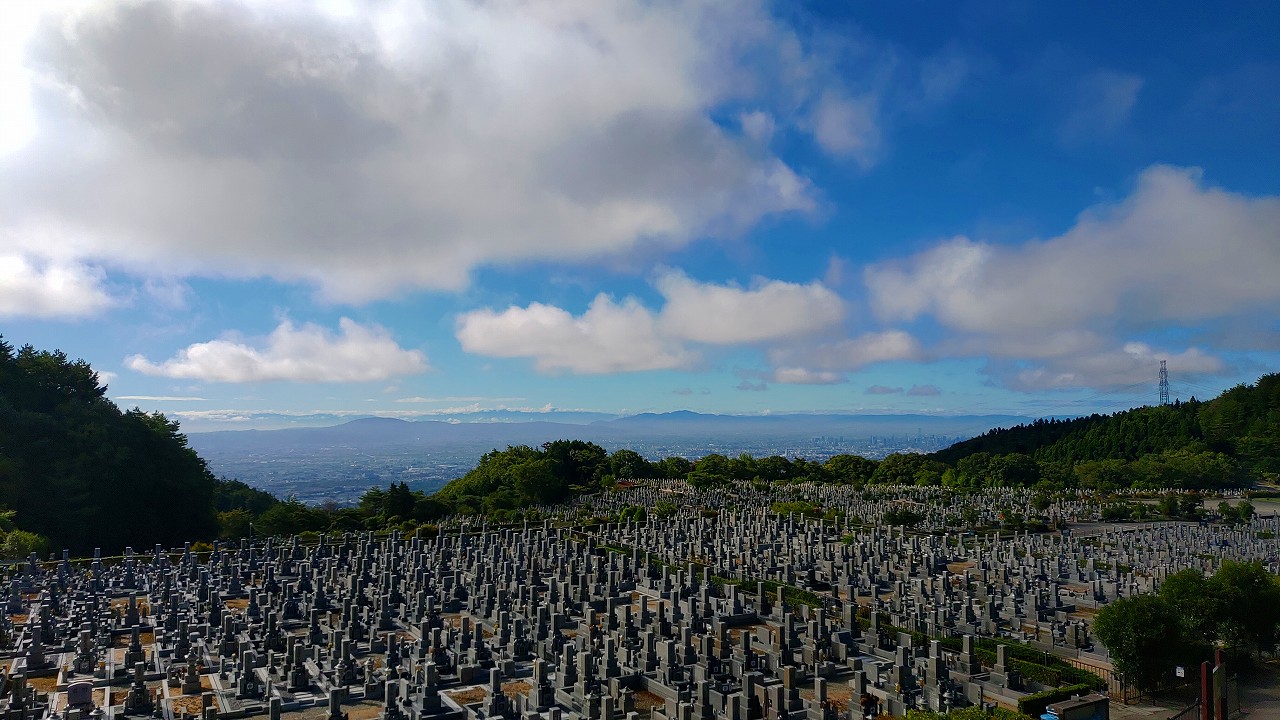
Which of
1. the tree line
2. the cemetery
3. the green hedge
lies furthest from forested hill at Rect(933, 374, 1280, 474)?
the green hedge

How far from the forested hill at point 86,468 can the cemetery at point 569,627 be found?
7.06 metres

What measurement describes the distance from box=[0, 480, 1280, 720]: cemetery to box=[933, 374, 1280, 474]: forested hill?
137 ft

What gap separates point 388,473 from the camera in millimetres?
194875

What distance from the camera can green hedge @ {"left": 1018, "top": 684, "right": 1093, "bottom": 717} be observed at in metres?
13.3

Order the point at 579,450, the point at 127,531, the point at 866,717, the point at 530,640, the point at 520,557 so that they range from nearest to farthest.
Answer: the point at 866,717 → the point at 530,640 → the point at 520,557 → the point at 127,531 → the point at 579,450

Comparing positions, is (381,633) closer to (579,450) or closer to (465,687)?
(465,687)

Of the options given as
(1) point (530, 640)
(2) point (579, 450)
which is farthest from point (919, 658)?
(2) point (579, 450)

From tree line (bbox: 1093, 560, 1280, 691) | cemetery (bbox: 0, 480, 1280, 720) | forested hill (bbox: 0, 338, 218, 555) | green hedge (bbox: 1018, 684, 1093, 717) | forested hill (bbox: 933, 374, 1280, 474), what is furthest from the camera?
forested hill (bbox: 933, 374, 1280, 474)

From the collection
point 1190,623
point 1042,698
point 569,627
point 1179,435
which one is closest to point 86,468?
point 569,627

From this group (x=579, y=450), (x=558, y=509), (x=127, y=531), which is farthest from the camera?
(x=579, y=450)

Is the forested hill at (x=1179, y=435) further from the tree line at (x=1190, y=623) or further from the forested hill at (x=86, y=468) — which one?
the forested hill at (x=86, y=468)

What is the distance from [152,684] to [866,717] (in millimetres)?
14332

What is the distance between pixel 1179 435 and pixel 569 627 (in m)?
78.2

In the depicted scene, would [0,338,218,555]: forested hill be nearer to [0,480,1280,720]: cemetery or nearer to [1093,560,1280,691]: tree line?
[0,480,1280,720]: cemetery
